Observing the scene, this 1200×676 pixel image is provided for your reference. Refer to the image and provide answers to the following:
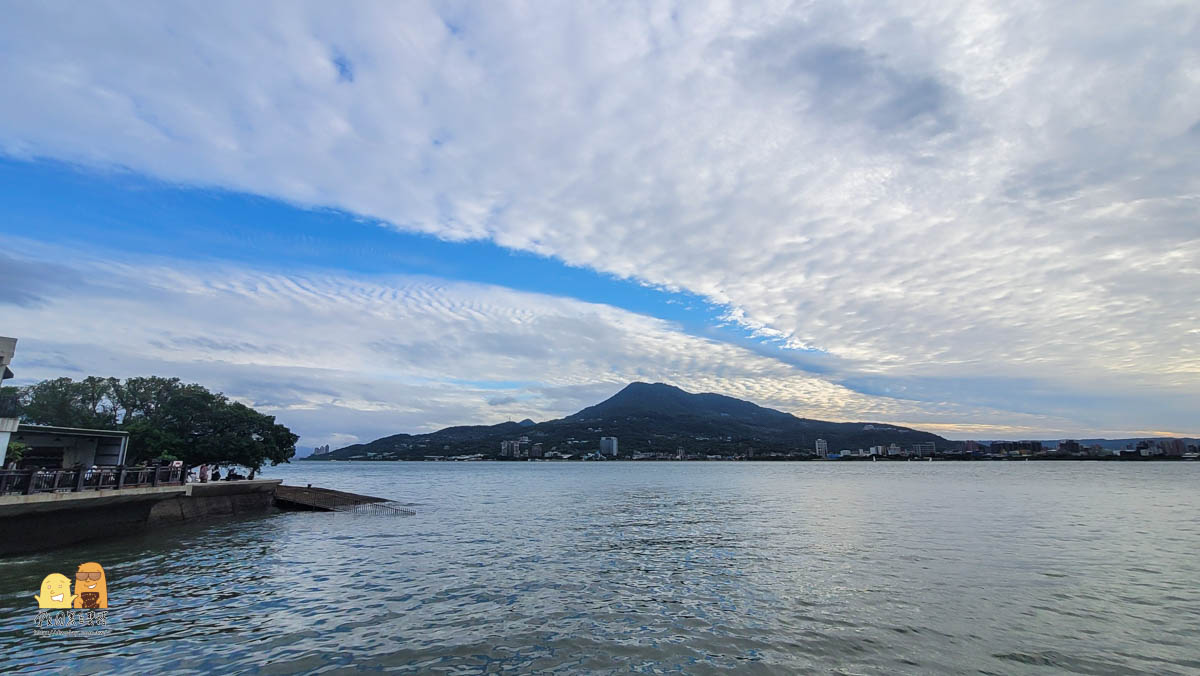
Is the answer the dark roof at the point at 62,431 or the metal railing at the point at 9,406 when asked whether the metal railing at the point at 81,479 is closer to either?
the metal railing at the point at 9,406

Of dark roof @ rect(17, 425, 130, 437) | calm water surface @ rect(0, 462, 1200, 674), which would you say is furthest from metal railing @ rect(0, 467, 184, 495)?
dark roof @ rect(17, 425, 130, 437)

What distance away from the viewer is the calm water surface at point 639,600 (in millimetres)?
12148

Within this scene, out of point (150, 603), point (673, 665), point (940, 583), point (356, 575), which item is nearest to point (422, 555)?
point (356, 575)

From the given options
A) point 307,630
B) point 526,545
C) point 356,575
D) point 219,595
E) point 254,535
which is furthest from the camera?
point 254,535

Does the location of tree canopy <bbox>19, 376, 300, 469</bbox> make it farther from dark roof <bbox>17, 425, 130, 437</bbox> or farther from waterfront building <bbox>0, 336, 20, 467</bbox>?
waterfront building <bbox>0, 336, 20, 467</bbox>

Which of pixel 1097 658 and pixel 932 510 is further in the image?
pixel 932 510

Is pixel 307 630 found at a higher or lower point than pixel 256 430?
lower

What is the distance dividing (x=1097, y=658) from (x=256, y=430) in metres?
66.3

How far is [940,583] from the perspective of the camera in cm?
1875

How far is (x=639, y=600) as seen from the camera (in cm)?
1712

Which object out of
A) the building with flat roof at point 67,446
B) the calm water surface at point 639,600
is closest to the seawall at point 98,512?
the calm water surface at point 639,600

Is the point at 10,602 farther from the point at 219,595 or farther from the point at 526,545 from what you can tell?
the point at 526,545

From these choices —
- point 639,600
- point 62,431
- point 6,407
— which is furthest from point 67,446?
point 639,600

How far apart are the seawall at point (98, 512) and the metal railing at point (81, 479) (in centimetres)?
44
